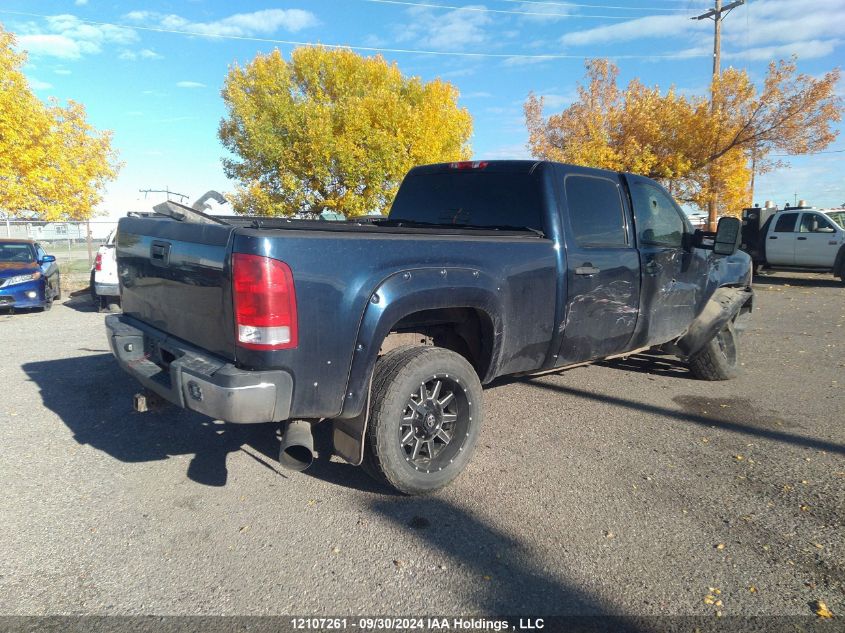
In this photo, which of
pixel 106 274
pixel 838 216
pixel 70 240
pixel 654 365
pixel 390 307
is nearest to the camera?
pixel 390 307

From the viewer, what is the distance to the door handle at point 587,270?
4.02 m

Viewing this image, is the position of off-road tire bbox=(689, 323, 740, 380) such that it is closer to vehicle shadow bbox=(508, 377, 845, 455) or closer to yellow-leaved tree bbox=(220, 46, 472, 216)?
vehicle shadow bbox=(508, 377, 845, 455)

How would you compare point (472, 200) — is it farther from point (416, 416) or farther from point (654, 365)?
point (654, 365)

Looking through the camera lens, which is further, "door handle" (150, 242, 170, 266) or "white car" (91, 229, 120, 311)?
"white car" (91, 229, 120, 311)

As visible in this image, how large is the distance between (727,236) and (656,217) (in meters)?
0.61

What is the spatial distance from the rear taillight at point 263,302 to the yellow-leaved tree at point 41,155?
566 inches

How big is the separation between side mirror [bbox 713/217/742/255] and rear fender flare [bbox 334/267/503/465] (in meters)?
2.59

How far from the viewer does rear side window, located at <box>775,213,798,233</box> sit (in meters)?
16.1

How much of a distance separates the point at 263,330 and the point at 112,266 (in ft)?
30.0

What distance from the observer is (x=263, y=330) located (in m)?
2.64

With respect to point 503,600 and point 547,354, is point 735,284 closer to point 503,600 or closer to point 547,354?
point 547,354

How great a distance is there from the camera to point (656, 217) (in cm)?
495

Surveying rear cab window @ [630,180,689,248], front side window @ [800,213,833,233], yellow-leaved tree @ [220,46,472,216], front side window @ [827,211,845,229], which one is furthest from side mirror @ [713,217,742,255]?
front side window @ [827,211,845,229]

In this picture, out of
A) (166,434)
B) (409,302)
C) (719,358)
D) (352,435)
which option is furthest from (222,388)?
(719,358)
